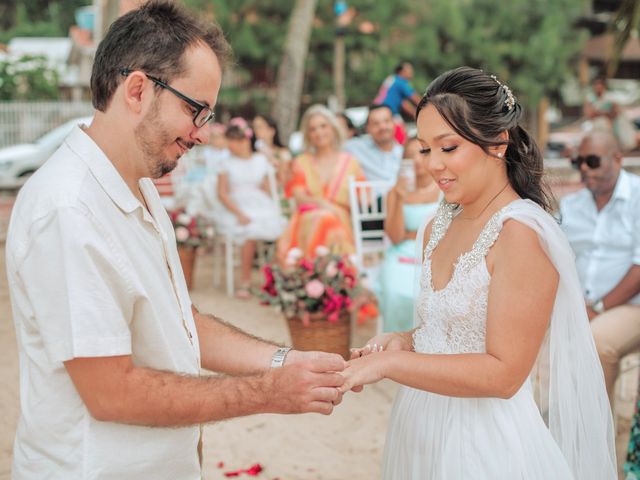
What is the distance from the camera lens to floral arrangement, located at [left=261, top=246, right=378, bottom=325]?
5.51 m

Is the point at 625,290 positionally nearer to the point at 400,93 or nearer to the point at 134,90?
the point at 134,90

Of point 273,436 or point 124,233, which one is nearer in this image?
point 124,233

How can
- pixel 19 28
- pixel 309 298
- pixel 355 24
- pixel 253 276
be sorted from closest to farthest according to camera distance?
pixel 309 298 → pixel 253 276 → pixel 355 24 → pixel 19 28

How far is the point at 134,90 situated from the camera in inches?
73.7

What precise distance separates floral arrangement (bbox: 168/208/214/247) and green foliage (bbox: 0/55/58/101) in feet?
41.2

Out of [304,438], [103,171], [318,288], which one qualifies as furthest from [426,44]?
[103,171]

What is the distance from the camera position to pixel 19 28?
39312 mm

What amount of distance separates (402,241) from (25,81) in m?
16.2

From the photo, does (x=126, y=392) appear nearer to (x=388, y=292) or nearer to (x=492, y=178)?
(x=492, y=178)

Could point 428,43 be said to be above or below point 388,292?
above

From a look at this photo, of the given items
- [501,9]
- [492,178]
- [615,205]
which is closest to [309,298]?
[615,205]

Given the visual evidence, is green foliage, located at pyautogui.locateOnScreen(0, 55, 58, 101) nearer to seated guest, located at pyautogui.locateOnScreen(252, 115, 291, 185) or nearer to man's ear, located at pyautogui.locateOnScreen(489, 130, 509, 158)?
seated guest, located at pyautogui.locateOnScreen(252, 115, 291, 185)

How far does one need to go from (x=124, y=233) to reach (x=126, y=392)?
372mm

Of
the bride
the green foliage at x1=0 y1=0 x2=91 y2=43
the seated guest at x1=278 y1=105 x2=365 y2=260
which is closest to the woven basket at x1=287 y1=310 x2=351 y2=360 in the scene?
the seated guest at x1=278 y1=105 x2=365 y2=260
